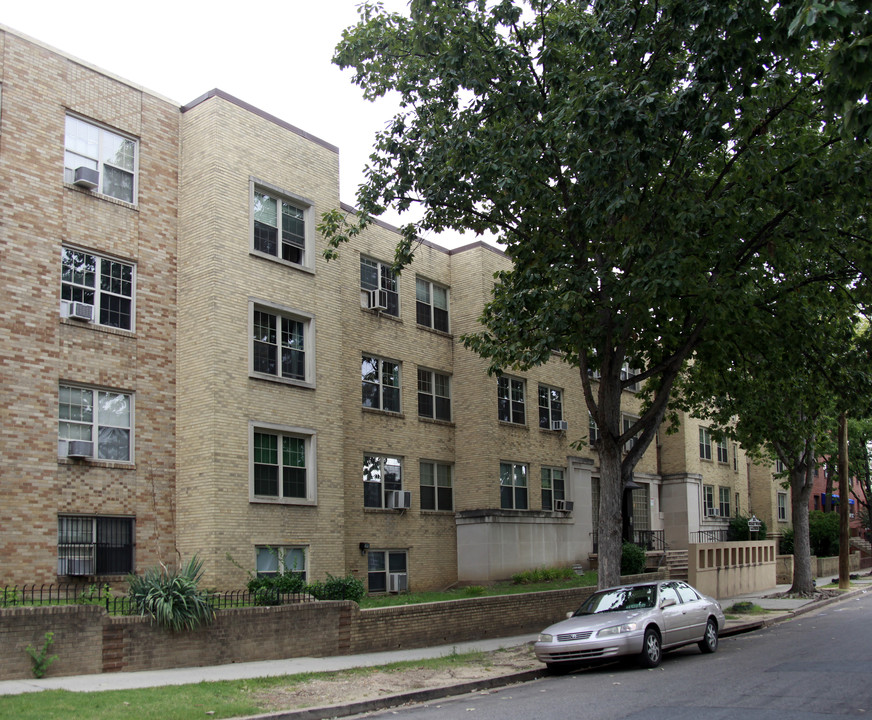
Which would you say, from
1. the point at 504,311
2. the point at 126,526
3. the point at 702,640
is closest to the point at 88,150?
the point at 126,526

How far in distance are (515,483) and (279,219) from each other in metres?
12.0

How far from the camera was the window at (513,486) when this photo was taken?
28.2m

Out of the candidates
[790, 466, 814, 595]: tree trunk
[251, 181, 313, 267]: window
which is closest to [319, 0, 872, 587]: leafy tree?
[251, 181, 313, 267]: window

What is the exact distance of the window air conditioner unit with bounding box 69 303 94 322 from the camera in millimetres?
18516

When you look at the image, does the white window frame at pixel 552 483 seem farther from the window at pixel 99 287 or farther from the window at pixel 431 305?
the window at pixel 99 287

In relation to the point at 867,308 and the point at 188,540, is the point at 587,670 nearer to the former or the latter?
the point at 188,540

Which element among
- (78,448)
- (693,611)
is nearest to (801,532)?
(693,611)

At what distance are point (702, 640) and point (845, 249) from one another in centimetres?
839

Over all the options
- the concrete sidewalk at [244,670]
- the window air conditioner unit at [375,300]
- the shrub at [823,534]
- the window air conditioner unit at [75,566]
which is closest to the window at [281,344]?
the window air conditioner unit at [375,300]

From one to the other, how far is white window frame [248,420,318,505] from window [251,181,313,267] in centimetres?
412

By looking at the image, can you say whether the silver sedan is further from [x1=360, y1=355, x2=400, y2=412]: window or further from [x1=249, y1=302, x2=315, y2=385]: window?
[x1=360, y1=355, x2=400, y2=412]: window

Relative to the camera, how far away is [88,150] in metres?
19.5

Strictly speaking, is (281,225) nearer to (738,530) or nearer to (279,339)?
(279,339)

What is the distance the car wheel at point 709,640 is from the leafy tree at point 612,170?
2.09 m
